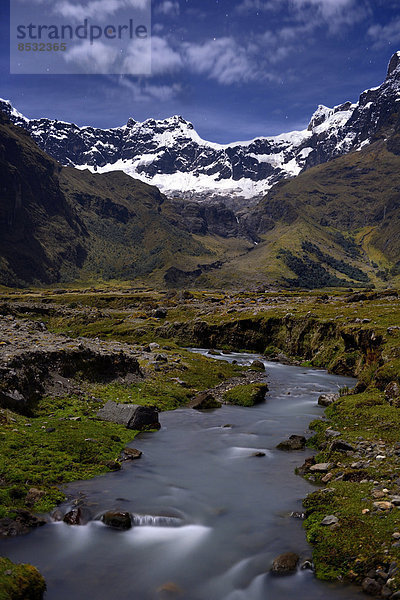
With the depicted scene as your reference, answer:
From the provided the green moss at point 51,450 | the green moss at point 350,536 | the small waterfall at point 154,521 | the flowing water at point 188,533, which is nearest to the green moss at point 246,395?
A: the flowing water at point 188,533

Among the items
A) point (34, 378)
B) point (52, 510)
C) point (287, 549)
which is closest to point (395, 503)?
point (287, 549)

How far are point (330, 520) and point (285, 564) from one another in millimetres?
1911

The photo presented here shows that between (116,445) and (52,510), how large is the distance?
19.9 ft

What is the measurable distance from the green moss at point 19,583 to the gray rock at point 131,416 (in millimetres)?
13043

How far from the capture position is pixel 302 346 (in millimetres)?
54094

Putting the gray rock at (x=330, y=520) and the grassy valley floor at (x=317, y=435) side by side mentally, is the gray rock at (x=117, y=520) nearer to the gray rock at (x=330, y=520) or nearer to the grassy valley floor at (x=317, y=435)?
the grassy valley floor at (x=317, y=435)

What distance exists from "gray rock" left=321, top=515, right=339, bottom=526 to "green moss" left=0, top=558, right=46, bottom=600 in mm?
7948

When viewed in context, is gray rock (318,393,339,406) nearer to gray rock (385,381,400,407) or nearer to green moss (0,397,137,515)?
gray rock (385,381,400,407)

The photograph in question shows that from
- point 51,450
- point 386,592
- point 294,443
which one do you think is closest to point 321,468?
point 294,443

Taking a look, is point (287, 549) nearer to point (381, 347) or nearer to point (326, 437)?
point (326, 437)

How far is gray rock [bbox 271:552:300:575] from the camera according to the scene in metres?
11.5

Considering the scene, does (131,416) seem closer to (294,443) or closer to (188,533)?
(294,443)

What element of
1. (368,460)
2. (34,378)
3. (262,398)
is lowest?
(262,398)

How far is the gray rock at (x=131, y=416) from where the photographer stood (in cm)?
2331
